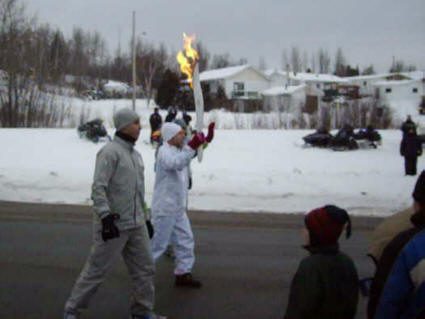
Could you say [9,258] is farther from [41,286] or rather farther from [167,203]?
[167,203]

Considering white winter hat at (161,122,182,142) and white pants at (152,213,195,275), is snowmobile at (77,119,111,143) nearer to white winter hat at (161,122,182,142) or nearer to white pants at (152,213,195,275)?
white pants at (152,213,195,275)

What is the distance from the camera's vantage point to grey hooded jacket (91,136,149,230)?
4.77 meters

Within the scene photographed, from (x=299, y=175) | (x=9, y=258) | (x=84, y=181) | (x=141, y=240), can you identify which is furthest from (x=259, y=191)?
(x=141, y=240)

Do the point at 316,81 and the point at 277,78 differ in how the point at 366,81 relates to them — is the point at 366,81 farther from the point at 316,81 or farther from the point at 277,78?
the point at 277,78

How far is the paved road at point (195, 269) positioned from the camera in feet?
18.6

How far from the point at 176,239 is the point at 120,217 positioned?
1656 millimetres

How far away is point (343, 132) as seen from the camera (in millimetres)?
23422

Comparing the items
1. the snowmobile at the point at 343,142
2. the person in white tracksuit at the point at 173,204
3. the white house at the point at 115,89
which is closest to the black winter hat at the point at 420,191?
the person in white tracksuit at the point at 173,204

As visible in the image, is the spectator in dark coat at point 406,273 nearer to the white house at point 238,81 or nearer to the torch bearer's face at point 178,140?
the torch bearer's face at point 178,140

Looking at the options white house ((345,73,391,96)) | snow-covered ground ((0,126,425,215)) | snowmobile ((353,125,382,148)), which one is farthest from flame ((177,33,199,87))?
white house ((345,73,391,96))

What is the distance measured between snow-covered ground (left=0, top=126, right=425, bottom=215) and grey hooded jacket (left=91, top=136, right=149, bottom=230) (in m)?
7.30

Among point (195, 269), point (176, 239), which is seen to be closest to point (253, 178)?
point (195, 269)

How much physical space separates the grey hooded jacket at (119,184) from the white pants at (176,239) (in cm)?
122

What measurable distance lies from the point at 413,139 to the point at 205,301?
1225 centimetres
